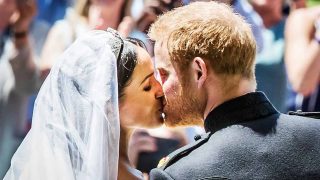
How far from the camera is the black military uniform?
105 cm

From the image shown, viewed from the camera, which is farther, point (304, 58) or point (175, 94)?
point (304, 58)

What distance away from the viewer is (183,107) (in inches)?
45.1

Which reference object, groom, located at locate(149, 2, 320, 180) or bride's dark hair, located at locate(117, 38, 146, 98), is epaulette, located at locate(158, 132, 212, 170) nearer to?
groom, located at locate(149, 2, 320, 180)

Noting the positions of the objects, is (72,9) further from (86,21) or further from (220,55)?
(220,55)

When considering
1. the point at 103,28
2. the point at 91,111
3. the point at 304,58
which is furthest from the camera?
the point at 103,28

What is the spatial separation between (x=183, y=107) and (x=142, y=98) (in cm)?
14

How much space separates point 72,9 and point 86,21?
80 mm

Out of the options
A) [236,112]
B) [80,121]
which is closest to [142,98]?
[80,121]

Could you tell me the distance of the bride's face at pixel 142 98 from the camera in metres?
1.26

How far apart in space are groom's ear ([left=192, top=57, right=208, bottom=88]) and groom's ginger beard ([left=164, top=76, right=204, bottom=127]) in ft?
0.09

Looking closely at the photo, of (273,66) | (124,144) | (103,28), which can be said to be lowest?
(273,66)

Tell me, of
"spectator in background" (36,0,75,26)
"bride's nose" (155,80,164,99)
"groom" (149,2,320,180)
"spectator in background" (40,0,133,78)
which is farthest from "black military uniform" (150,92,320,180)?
"spectator in background" (36,0,75,26)

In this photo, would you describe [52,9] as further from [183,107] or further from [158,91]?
[183,107]

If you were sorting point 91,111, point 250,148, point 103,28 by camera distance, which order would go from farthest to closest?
point 103,28, point 91,111, point 250,148
